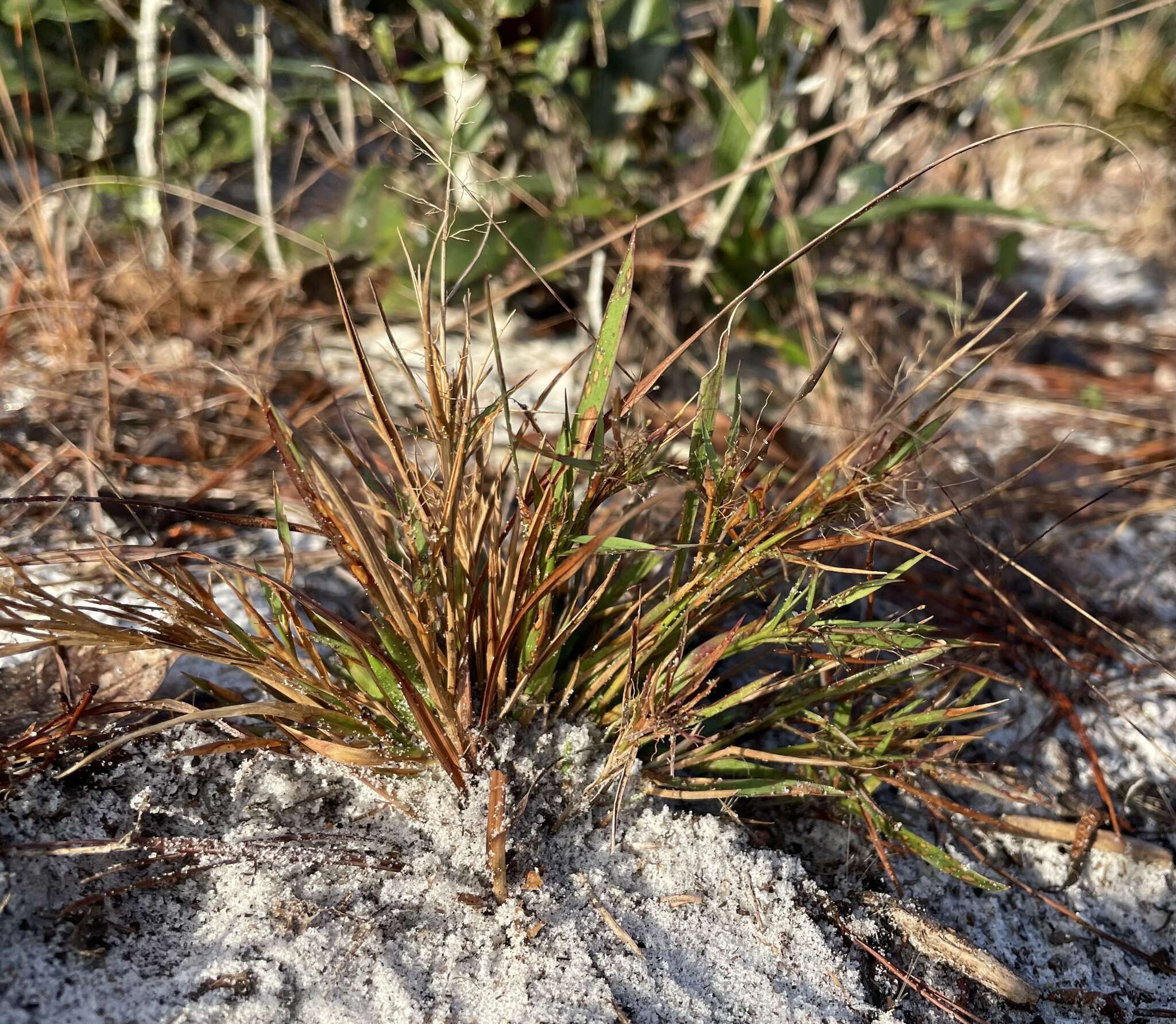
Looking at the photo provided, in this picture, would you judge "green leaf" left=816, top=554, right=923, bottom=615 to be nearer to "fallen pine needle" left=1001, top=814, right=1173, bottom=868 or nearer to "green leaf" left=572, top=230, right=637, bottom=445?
"green leaf" left=572, top=230, right=637, bottom=445

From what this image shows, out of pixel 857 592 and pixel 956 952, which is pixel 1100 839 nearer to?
pixel 956 952

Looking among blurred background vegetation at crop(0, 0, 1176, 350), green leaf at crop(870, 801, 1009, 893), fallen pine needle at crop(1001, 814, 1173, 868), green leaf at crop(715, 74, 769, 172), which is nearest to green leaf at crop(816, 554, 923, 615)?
green leaf at crop(870, 801, 1009, 893)

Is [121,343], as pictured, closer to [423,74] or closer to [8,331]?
[8,331]

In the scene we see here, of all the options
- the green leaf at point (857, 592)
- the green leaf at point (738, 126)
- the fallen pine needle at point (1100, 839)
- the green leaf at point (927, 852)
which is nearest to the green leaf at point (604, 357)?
the green leaf at point (857, 592)

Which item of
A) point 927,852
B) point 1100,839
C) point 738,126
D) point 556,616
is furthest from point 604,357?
point 738,126

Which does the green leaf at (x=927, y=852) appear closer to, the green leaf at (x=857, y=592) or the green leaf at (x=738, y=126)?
the green leaf at (x=857, y=592)

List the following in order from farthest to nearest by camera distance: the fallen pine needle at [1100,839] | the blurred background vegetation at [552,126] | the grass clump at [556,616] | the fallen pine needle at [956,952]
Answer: the blurred background vegetation at [552,126] < the fallen pine needle at [1100,839] < the fallen pine needle at [956,952] < the grass clump at [556,616]

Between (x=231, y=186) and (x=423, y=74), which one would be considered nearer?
(x=423, y=74)

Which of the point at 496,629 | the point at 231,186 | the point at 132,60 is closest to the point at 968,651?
the point at 496,629
